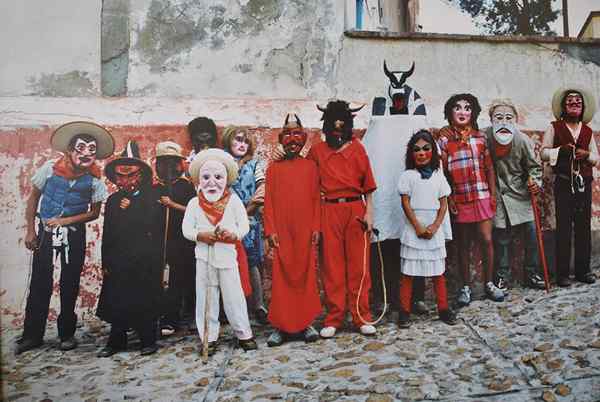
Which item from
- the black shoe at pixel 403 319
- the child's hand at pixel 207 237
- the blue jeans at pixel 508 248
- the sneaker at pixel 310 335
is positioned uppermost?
the child's hand at pixel 207 237

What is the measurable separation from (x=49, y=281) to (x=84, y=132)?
1326 millimetres

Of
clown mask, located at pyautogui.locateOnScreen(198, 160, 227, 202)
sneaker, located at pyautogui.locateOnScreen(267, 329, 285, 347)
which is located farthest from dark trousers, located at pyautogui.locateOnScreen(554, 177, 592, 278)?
clown mask, located at pyautogui.locateOnScreen(198, 160, 227, 202)

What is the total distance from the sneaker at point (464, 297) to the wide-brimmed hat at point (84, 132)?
11.3 ft

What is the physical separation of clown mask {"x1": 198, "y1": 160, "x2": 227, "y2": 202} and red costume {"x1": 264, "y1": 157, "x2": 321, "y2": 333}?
43cm

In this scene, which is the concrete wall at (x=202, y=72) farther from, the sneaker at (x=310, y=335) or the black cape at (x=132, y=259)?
the sneaker at (x=310, y=335)

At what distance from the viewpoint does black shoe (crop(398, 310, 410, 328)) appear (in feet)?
14.3

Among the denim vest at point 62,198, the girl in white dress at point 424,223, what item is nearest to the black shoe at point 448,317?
the girl in white dress at point 424,223

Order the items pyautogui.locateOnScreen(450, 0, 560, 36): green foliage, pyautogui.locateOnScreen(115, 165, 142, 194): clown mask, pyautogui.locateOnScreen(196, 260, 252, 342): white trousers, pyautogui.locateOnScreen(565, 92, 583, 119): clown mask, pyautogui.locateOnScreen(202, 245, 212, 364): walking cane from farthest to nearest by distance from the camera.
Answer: pyautogui.locateOnScreen(450, 0, 560, 36): green foliage
pyautogui.locateOnScreen(565, 92, 583, 119): clown mask
pyautogui.locateOnScreen(115, 165, 142, 194): clown mask
pyautogui.locateOnScreen(196, 260, 252, 342): white trousers
pyautogui.locateOnScreen(202, 245, 212, 364): walking cane

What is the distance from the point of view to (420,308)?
4.62 meters

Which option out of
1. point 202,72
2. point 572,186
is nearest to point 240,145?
point 202,72

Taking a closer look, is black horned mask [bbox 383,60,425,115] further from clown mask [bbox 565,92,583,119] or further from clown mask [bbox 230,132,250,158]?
clown mask [bbox 565,92,583,119]

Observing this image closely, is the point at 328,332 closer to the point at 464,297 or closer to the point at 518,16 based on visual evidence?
the point at 464,297

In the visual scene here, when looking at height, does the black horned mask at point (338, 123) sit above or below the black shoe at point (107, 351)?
above

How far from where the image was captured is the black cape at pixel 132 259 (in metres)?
4.21
